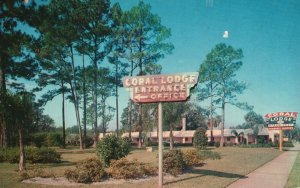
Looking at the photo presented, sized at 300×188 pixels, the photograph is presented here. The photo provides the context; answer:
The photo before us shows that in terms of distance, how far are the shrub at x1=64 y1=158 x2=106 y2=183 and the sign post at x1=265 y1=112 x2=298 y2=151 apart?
3783cm

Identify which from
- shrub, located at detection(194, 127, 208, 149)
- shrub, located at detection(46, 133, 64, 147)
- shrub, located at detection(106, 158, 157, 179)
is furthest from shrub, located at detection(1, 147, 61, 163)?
shrub, located at detection(46, 133, 64, 147)

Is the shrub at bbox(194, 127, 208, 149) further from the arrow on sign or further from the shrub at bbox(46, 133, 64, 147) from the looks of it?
the arrow on sign

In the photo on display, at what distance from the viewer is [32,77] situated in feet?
133

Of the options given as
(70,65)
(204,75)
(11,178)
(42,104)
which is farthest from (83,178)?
(204,75)

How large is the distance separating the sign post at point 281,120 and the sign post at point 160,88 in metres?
36.4

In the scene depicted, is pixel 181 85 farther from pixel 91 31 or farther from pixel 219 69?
pixel 219 69

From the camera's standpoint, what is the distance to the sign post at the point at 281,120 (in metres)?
44.2

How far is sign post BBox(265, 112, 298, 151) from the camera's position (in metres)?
44.2

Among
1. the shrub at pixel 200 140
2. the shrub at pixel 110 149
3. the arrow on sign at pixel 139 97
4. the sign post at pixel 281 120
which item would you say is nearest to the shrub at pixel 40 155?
the shrub at pixel 110 149

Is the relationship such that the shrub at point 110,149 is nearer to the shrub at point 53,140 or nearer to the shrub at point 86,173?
the shrub at point 86,173

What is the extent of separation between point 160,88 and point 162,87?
0.34 ft

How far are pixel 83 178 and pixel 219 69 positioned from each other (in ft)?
142

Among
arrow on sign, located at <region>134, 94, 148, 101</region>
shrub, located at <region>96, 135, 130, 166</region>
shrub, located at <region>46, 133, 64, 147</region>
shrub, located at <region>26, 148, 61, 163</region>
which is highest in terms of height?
arrow on sign, located at <region>134, 94, 148, 101</region>

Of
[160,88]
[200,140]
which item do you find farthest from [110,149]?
[200,140]
